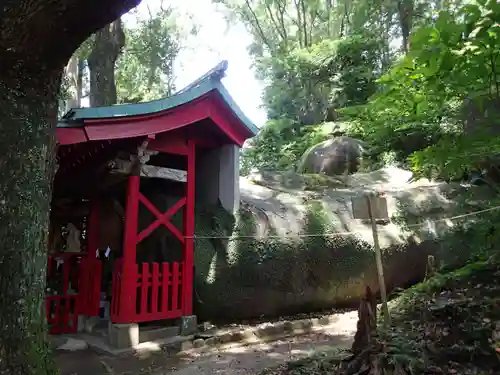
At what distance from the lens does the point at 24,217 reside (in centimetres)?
302

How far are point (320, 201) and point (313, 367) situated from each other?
17.1 feet

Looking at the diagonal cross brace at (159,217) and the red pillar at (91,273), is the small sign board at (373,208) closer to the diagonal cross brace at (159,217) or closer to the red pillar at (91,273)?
the diagonal cross brace at (159,217)

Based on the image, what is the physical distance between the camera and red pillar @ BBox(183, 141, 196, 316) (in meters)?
6.80

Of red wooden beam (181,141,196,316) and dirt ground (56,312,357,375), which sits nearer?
dirt ground (56,312,357,375)

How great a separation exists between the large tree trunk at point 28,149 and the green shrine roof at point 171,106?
8.46 ft

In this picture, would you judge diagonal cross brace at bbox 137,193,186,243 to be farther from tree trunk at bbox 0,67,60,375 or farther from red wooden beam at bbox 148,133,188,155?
tree trunk at bbox 0,67,60,375

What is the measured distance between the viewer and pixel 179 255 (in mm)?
7270

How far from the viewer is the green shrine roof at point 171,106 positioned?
5.71 m

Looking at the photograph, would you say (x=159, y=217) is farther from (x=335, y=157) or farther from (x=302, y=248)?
(x=335, y=157)

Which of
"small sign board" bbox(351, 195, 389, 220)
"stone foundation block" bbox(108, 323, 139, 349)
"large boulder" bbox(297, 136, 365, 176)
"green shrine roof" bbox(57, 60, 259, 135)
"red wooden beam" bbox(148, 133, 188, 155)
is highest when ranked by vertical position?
"large boulder" bbox(297, 136, 365, 176)

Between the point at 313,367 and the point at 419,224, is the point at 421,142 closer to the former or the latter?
the point at 419,224

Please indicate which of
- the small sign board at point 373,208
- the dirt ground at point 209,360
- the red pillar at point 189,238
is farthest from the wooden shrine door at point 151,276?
the small sign board at point 373,208

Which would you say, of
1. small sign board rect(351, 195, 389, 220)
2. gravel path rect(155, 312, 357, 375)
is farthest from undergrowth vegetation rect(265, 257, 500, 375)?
small sign board rect(351, 195, 389, 220)

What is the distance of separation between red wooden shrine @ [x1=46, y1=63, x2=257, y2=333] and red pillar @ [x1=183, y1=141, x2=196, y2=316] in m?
0.02
